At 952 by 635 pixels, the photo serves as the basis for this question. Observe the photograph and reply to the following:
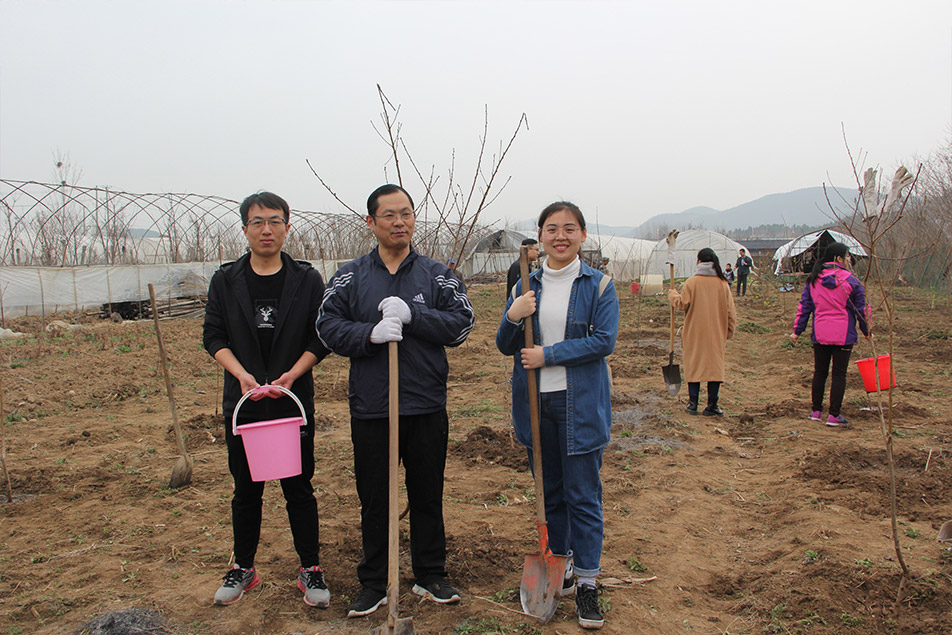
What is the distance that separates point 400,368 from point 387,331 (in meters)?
0.20

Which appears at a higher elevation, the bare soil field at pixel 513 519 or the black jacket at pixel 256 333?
the black jacket at pixel 256 333

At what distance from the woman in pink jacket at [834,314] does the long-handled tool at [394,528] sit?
13.9 feet

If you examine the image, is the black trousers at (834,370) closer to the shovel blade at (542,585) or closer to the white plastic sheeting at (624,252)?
the shovel blade at (542,585)

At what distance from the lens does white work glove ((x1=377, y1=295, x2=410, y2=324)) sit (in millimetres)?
2455

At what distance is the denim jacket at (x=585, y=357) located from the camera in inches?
96.6

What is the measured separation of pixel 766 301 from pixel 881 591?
55.2ft

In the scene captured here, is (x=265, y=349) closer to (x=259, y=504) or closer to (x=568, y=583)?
(x=259, y=504)

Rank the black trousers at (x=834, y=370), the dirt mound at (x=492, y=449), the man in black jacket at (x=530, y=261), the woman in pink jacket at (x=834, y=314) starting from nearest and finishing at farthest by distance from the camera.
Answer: the dirt mound at (x=492, y=449), the woman in pink jacket at (x=834, y=314), the black trousers at (x=834, y=370), the man in black jacket at (x=530, y=261)

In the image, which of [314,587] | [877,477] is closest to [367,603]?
[314,587]

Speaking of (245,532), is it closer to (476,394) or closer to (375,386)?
(375,386)

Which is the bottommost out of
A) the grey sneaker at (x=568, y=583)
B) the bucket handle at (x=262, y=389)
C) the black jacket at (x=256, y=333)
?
the grey sneaker at (x=568, y=583)

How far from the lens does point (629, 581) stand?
2.87m

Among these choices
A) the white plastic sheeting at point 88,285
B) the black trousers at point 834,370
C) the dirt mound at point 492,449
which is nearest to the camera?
the dirt mound at point 492,449

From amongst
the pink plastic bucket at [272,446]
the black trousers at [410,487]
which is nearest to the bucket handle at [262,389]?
the pink plastic bucket at [272,446]
